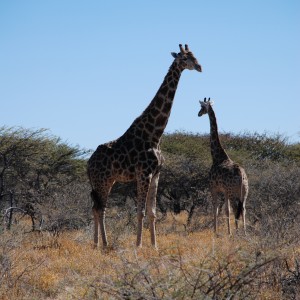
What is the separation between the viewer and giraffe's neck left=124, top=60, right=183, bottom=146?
10.3 m

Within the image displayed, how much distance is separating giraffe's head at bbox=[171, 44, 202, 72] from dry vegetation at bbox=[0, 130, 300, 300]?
251 cm

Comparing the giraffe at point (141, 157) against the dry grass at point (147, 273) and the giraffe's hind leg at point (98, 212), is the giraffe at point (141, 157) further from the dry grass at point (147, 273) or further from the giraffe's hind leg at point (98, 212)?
the dry grass at point (147, 273)

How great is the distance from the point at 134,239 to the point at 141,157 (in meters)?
1.76

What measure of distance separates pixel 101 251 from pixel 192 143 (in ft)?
49.6

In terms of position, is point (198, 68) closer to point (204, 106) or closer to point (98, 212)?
point (98, 212)

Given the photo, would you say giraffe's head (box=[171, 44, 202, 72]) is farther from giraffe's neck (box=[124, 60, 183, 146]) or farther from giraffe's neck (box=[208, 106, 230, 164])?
giraffe's neck (box=[208, 106, 230, 164])

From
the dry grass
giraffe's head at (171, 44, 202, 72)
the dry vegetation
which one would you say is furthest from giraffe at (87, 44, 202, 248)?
the dry grass

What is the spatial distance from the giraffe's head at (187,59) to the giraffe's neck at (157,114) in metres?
0.10

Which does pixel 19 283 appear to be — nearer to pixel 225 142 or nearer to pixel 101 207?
pixel 101 207

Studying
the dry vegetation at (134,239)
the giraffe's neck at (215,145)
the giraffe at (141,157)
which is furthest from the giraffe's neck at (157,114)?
the giraffe's neck at (215,145)

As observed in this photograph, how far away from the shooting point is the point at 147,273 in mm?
4875

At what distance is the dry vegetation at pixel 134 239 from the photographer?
16.8ft

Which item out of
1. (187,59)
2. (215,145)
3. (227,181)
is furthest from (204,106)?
(187,59)

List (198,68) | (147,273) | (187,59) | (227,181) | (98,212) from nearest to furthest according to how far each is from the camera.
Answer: (147,273), (98,212), (198,68), (187,59), (227,181)
